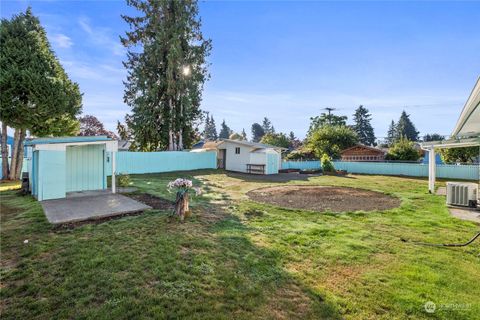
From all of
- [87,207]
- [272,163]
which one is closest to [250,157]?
[272,163]

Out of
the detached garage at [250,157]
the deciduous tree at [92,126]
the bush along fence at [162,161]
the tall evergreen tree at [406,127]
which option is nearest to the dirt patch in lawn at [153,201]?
the bush along fence at [162,161]

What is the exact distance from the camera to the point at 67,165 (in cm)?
933

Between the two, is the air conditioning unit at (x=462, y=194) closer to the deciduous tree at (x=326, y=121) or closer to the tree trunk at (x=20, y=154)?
the tree trunk at (x=20, y=154)

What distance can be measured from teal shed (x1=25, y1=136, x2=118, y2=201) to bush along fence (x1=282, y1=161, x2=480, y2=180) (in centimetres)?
1836

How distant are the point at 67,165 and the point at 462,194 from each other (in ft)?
44.6

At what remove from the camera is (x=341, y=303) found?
2.82m

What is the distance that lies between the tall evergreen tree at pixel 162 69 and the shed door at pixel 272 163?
852cm

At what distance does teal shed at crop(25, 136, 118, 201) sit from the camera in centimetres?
805

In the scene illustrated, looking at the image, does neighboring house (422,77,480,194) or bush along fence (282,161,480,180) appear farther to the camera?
bush along fence (282,161,480,180)

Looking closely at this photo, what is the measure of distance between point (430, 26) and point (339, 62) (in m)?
6.58

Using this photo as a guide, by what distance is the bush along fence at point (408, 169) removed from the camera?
16.9 meters

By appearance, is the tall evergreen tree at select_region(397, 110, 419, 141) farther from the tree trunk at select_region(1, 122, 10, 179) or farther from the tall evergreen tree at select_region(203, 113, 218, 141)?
the tree trunk at select_region(1, 122, 10, 179)

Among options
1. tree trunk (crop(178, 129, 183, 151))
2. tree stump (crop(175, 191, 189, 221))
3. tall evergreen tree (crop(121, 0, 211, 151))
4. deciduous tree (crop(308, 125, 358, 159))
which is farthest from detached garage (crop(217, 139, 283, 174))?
tree stump (crop(175, 191, 189, 221))

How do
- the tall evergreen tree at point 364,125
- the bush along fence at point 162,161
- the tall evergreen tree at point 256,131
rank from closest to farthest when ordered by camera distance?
1. the bush along fence at point 162,161
2. the tall evergreen tree at point 364,125
3. the tall evergreen tree at point 256,131
